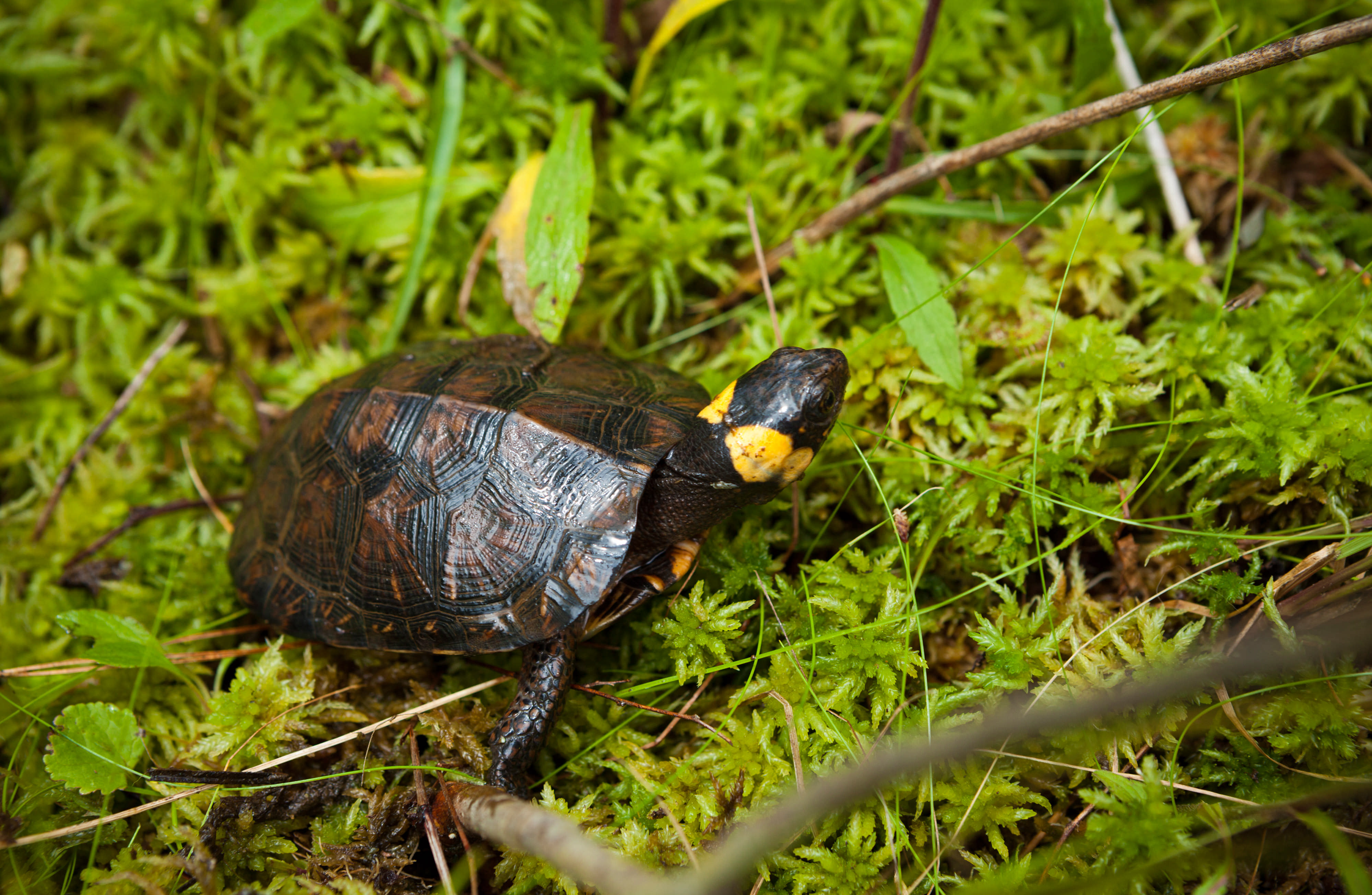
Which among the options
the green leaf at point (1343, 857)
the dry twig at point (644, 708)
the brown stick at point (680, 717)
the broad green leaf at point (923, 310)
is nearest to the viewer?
the green leaf at point (1343, 857)

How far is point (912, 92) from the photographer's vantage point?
2.53 meters

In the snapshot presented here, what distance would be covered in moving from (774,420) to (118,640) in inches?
84.3

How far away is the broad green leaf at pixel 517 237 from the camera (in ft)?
8.23

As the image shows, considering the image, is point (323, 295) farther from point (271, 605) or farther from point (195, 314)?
point (271, 605)

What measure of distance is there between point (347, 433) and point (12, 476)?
6.57 feet

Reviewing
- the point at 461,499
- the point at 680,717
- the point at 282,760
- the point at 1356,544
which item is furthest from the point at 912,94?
the point at 282,760

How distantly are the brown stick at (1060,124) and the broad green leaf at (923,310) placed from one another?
0.26 meters

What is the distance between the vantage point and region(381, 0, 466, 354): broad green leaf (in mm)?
2832

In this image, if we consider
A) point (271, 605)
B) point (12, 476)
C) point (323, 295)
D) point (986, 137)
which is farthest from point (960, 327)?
point (12, 476)

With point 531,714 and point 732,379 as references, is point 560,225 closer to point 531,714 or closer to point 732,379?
point 732,379

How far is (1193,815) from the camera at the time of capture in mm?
1621

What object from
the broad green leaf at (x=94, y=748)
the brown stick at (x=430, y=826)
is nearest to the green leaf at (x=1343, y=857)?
the brown stick at (x=430, y=826)

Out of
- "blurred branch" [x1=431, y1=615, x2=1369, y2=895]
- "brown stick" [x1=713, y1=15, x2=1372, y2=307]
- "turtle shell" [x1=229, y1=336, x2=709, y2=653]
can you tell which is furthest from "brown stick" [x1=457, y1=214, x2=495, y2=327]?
"blurred branch" [x1=431, y1=615, x2=1369, y2=895]

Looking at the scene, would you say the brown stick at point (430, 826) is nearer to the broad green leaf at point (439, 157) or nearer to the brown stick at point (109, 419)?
the broad green leaf at point (439, 157)
